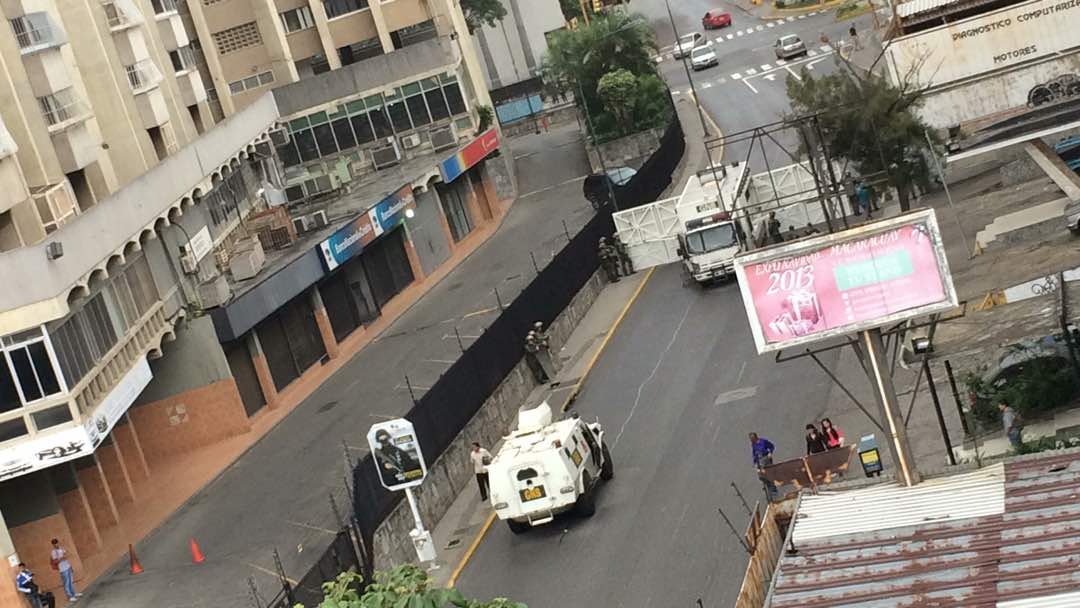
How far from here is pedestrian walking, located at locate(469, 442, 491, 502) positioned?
116 ft

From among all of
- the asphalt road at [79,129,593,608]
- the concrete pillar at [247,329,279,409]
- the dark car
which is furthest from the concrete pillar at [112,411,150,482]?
the dark car

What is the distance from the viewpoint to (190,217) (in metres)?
51.5

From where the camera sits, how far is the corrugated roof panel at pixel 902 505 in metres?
20.3

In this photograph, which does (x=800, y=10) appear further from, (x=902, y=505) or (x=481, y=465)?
(x=902, y=505)

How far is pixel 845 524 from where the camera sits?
20984 millimetres

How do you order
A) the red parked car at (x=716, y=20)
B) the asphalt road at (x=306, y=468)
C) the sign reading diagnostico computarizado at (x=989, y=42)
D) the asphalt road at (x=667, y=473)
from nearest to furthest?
the asphalt road at (x=667, y=473)
the asphalt road at (x=306, y=468)
the sign reading diagnostico computarizado at (x=989, y=42)
the red parked car at (x=716, y=20)

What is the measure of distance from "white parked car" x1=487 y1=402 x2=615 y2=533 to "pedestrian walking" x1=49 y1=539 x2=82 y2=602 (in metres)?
10.5

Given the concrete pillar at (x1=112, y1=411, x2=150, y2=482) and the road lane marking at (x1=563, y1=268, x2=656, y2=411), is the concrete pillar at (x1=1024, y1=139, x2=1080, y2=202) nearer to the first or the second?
the road lane marking at (x1=563, y1=268, x2=656, y2=411)

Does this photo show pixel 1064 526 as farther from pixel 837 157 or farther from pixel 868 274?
pixel 837 157

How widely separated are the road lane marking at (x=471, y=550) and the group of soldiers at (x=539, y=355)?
363 inches

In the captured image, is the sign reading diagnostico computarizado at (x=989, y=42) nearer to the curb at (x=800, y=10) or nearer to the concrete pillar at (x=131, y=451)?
the concrete pillar at (x=131, y=451)

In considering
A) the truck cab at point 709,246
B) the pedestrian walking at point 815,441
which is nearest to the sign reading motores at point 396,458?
the pedestrian walking at point 815,441

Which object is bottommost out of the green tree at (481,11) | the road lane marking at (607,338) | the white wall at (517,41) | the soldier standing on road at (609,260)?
the road lane marking at (607,338)

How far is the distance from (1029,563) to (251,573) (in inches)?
790
